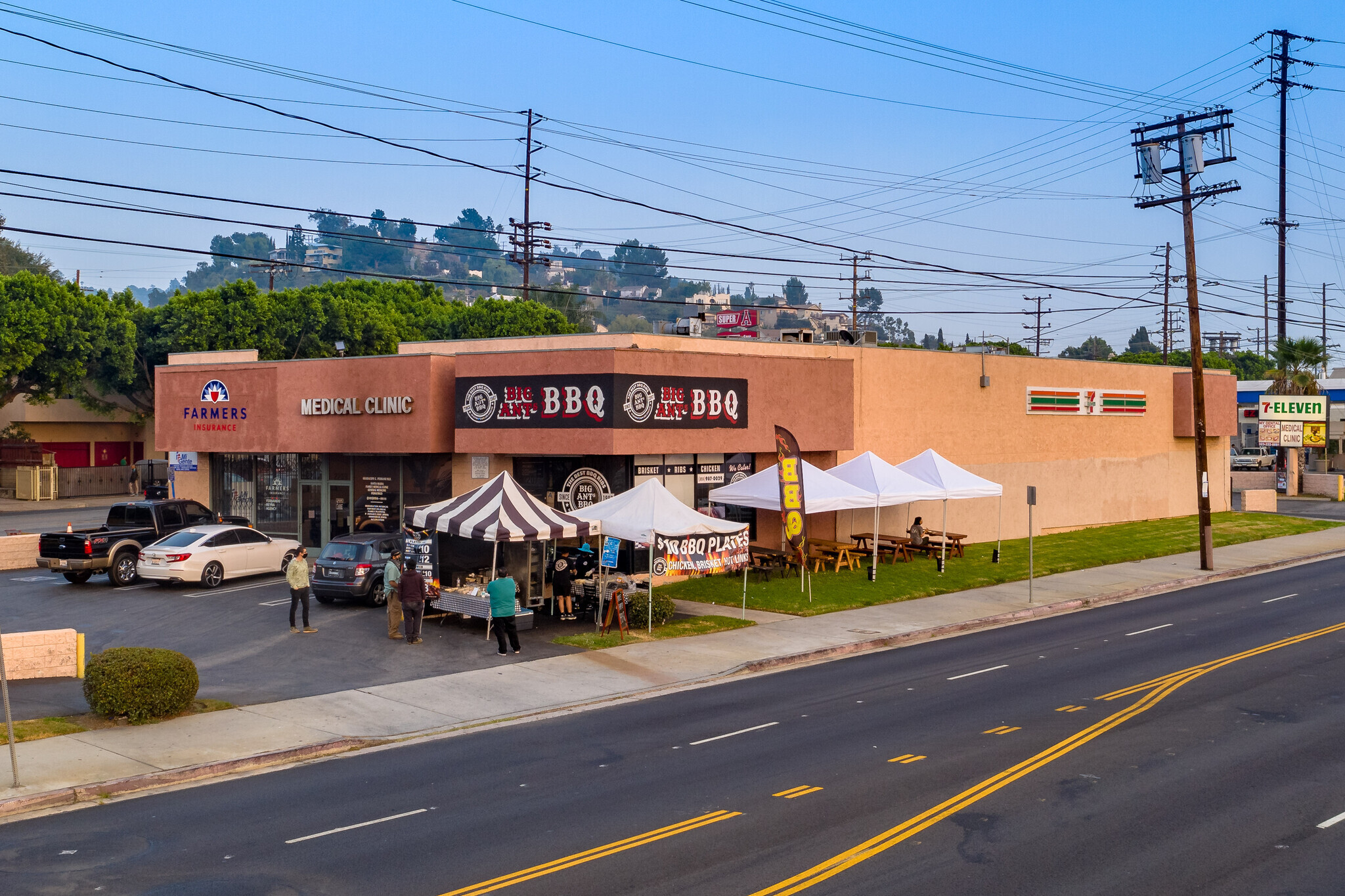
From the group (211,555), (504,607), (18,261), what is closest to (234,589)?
(211,555)

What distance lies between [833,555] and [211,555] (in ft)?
54.9

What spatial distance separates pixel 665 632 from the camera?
23.5 m

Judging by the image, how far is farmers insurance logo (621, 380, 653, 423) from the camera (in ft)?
93.0

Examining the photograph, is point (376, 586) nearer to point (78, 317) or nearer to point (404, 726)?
point (404, 726)

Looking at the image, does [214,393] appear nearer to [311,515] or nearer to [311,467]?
[311,467]

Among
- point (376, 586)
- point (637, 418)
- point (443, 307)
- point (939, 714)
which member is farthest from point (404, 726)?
point (443, 307)

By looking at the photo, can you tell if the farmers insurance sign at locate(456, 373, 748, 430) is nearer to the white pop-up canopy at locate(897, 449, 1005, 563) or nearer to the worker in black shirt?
the worker in black shirt

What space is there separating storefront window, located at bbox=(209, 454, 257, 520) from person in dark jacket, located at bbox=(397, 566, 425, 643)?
16.4 metres

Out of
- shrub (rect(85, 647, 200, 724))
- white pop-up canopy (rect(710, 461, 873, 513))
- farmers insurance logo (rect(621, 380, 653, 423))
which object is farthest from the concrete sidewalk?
farmers insurance logo (rect(621, 380, 653, 423))

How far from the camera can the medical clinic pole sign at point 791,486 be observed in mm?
26609

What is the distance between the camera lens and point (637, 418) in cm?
2858

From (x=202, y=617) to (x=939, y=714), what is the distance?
638 inches

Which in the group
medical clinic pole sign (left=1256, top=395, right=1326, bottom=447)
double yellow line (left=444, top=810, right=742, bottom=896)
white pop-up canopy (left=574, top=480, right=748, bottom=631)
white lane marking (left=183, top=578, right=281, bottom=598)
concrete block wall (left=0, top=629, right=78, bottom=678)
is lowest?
double yellow line (left=444, top=810, right=742, bottom=896)

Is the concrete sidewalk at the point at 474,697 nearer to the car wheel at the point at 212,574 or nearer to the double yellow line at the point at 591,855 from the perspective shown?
the double yellow line at the point at 591,855
